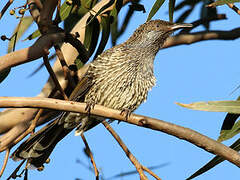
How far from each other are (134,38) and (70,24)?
0.79m

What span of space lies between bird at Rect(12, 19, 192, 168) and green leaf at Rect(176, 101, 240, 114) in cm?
88

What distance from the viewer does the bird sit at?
3.32 meters

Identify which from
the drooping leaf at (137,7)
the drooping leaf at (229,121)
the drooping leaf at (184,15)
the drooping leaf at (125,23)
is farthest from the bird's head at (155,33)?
the drooping leaf at (184,15)

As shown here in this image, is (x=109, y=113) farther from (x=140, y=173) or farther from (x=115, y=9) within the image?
(x=115, y=9)

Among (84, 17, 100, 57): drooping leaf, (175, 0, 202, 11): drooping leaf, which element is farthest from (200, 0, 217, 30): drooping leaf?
(84, 17, 100, 57): drooping leaf

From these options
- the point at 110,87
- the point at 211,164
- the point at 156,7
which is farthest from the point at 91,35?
the point at 211,164

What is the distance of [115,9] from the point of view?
11.5ft

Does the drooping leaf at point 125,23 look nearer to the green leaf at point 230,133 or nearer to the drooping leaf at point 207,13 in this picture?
the drooping leaf at point 207,13

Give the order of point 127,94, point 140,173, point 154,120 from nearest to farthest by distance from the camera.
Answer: point 154,120 < point 140,173 < point 127,94

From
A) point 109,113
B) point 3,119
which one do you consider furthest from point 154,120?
point 3,119

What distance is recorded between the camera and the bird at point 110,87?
3.32 m

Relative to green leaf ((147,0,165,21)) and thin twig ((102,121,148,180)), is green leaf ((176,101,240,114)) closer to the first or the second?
thin twig ((102,121,148,180))

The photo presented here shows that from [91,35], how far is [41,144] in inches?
35.8

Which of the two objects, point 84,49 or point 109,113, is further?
point 84,49
